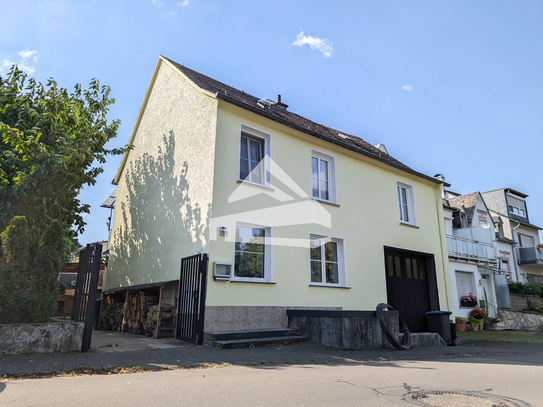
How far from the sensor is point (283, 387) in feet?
15.8

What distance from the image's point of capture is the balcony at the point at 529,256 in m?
30.9

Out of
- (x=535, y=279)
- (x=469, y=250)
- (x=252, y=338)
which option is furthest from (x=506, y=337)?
(x=535, y=279)

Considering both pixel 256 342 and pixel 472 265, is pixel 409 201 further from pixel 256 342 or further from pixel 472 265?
pixel 472 265

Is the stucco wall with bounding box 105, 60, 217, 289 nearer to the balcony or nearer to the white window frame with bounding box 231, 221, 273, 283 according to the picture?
the white window frame with bounding box 231, 221, 273, 283

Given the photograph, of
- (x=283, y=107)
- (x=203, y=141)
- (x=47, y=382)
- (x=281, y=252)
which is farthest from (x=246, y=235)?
(x=283, y=107)

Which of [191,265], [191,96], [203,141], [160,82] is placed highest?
[160,82]

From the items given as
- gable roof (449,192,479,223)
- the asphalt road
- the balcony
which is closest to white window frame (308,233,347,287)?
the asphalt road

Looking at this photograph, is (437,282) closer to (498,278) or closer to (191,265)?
(191,265)

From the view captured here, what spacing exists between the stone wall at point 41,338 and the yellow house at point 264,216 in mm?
2717

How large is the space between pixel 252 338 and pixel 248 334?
153 mm

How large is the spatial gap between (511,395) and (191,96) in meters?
10.2

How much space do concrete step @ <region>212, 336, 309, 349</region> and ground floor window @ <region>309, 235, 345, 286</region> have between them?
2.13 m

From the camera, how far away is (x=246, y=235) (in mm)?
10125

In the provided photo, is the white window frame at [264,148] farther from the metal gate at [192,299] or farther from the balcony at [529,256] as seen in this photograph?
the balcony at [529,256]
